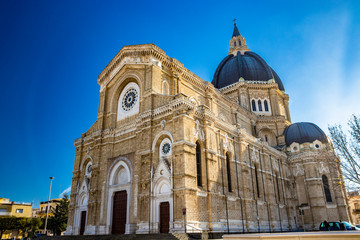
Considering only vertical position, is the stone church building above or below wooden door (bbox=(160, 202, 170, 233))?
above

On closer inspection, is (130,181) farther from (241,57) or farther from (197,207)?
(241,57)

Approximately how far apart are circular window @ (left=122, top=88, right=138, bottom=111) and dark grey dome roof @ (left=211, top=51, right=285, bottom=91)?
23259mm

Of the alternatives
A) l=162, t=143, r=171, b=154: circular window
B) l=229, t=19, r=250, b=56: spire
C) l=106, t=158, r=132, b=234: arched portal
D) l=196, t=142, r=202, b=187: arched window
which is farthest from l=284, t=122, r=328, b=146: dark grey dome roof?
l=106, t=158, r=132, b=234: arched portal

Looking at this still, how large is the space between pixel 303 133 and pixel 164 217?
29.1m

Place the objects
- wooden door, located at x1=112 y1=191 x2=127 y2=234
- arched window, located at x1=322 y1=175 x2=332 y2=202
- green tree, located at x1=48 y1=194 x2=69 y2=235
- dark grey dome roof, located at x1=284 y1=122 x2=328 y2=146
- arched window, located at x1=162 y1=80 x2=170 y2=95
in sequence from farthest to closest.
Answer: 1. green tree, located at x1=48 y1=194 x2=69 y2=235
2. dark grey dome roof, located at x1=284 y1=122 x2=328 y2=146
3. arched window, located at x1=322 y1=175 x2=332 y2=202
4. arched window, located at x1=162 y1=80 x2=170 y2=95
5. wooden door, located at x1=112 y1=191 x2=127 y2=234

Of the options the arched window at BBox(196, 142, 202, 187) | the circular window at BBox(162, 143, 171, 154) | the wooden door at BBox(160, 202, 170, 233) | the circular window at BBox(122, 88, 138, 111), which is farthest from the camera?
the circular window at BBox(122, 88, 138, 111)

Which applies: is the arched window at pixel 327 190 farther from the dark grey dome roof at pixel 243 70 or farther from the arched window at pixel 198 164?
the arched window at pixel 198 164

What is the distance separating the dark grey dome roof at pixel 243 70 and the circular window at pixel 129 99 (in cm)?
2326

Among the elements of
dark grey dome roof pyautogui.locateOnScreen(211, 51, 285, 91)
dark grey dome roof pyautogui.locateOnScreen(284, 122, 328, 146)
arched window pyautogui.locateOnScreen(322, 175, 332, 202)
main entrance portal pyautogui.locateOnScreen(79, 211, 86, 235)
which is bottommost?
main entrance portal pyautogui.locateOnScreen(79, 211, 86, 235)

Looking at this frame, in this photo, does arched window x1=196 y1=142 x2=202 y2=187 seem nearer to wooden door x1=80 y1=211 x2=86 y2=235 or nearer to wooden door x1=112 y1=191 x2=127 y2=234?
wooden door x1=112 y1=191 x2=127 y2=234

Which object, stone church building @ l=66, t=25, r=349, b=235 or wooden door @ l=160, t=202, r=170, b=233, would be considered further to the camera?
stone church building @ l=66, t=25, r=349, b=235

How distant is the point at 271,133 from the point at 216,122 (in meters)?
21.5

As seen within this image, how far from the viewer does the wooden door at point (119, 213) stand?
82.2ft

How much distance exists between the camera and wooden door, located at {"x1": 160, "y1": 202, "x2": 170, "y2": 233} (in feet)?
69.7
